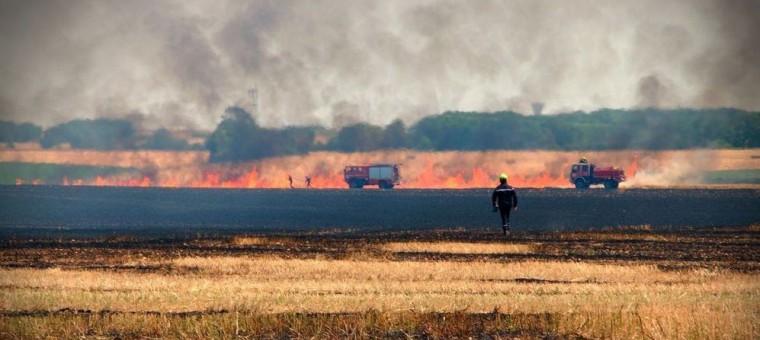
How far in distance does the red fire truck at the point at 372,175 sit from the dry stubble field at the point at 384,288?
382 ft

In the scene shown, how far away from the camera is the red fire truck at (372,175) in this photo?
189 meters

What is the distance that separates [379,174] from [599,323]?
154472 mm

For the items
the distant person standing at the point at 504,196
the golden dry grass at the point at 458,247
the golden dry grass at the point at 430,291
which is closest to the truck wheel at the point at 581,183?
the golden dry grass at the point at 458,247

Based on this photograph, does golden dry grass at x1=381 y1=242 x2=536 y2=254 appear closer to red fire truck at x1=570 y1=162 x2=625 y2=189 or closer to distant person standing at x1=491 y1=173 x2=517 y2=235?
distant person standing at x1=491 y1=173 x2=517 y2=235

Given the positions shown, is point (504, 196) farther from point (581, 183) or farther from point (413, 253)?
point (581, 183)

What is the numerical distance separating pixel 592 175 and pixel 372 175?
97.2ft

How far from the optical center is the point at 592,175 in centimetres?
17812

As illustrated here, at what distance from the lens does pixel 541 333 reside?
3406 cm

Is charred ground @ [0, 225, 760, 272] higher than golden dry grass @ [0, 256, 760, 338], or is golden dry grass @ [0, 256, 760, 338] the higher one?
charred ground @ [0, 225, 760, 272]

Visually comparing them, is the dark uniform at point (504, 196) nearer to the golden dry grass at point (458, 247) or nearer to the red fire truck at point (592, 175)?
the golden dry grass at point (458, 247)

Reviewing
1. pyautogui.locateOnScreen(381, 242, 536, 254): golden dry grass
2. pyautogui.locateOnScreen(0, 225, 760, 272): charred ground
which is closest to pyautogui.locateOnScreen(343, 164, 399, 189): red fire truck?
pyautogui.locateOnScreen(0, 225, 760, 272): charred ground

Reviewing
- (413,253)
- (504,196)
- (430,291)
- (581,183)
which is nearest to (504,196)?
(504,196)

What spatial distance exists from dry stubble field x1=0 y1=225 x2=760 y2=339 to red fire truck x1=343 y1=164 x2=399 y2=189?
116429mm

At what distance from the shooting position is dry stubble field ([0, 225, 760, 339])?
3447 cm
